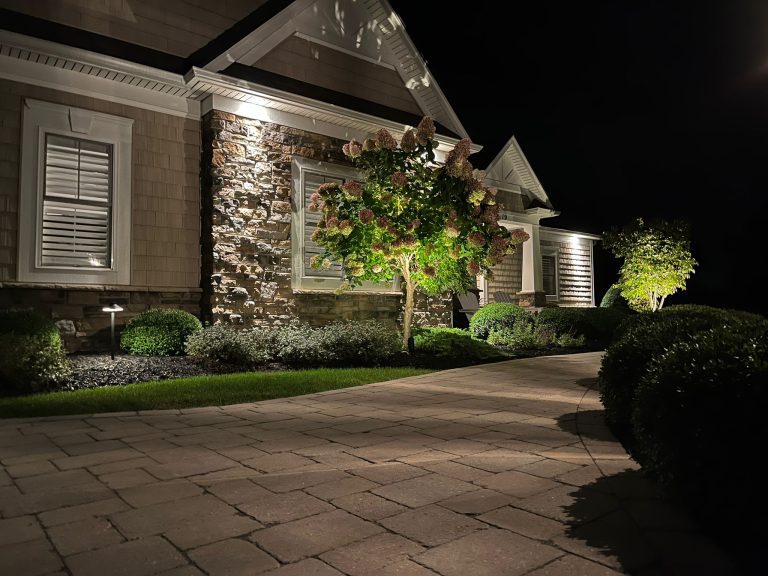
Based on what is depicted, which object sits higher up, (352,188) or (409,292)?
(352,188)

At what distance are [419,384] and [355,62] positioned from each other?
7.96m

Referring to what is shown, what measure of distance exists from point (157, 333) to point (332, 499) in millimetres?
6611

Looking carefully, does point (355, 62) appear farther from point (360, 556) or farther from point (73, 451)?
point (360, 556)

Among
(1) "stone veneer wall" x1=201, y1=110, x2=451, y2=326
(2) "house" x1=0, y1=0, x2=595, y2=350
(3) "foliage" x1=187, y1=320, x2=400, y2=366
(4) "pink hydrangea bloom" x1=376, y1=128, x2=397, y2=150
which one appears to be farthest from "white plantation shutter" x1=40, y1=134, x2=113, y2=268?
(4) "pink hydrangea bloom" x1=376, y1=128, x2=397, y2=150

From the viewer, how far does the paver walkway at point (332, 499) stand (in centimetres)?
223

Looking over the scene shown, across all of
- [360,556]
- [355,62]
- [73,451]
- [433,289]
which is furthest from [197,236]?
[360,556]

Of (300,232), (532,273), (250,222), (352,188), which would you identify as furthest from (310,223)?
(532,273)

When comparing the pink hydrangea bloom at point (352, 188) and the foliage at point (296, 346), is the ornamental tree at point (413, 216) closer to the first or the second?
the pink hydrangea bloom at point (352, 188)

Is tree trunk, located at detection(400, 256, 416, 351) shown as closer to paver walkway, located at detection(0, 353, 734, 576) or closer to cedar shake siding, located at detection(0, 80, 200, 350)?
cedar shake siding, located at detection(0, 80, 200, 350)

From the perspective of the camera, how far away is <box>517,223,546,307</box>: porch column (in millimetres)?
18297

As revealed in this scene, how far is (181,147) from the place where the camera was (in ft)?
32.7

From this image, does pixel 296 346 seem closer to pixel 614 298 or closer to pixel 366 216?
pixel 366 216

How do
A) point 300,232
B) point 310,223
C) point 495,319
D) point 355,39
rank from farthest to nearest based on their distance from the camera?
point 495,319, point 355,39, point 310,223, point 300,232

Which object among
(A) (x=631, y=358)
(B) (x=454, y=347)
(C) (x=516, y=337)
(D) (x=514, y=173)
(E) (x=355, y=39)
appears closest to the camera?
(A) (x=631, y=358)
